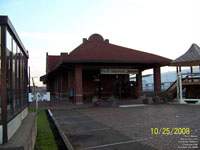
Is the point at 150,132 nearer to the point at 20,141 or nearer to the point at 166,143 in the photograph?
the point at 166,143

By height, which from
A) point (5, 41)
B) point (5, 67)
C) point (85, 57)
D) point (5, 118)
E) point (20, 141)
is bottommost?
point (20, 141)

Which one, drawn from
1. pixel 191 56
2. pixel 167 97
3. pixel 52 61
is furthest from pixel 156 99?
pixel 52 61

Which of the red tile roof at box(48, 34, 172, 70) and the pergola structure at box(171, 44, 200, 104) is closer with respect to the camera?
the pergola structure at box(171, 44, 200, 104)

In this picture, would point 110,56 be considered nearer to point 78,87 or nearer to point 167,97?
point 78,87

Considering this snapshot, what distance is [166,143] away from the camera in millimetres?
6434

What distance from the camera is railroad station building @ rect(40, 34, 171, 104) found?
67.9 ft

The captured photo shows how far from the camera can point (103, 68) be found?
23672mm

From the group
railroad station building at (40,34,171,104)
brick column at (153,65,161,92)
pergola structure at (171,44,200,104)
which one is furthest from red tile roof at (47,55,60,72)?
pergola structure at (171,44,200,104)

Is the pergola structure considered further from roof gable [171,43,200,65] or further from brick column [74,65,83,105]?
brick column [74,65,83,105]

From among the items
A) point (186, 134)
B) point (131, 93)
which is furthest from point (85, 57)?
point (186, 134)

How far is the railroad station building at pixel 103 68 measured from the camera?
67.9ft

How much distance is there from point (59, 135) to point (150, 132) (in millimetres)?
3529
